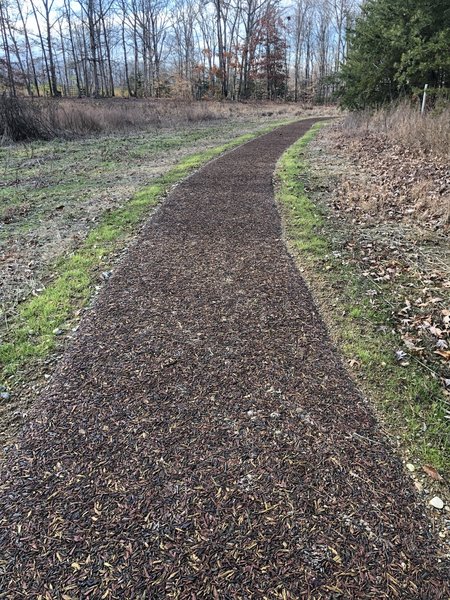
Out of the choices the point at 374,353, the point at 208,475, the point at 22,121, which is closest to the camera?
the point at 208,475

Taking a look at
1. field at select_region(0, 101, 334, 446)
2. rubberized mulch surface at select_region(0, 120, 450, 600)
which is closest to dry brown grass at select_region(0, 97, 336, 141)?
field at select_region(0, 101, 334, 446)

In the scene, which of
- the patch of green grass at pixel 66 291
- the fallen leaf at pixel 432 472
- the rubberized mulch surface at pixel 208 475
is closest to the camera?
the rubberized mulch surface at pixel 208 475

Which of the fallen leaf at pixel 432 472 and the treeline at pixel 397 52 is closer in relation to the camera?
the fallen leaf at pixel 432 472

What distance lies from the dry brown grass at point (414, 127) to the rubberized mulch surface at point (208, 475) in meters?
7.41

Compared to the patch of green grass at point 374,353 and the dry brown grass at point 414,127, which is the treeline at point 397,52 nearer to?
the dry brown grass at point 414,127

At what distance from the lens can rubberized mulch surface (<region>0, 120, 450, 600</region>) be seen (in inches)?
65.8

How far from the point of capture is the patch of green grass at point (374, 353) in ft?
7.80

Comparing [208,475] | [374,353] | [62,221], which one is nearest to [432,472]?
[374,353]

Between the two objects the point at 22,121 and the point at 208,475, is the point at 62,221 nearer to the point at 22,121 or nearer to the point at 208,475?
the point at 208,475

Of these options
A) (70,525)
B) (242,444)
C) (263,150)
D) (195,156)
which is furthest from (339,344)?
(263,150)

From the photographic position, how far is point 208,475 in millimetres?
2102

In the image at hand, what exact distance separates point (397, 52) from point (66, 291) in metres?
14.5

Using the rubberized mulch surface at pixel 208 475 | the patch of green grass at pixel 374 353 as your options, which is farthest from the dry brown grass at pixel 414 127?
the rubberized mulch surface at pixel 208 475

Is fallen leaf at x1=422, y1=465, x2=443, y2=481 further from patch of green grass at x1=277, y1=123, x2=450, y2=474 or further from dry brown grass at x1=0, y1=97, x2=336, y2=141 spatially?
dry brown grass at x1=0, y1=97, x2=336, y2=141
